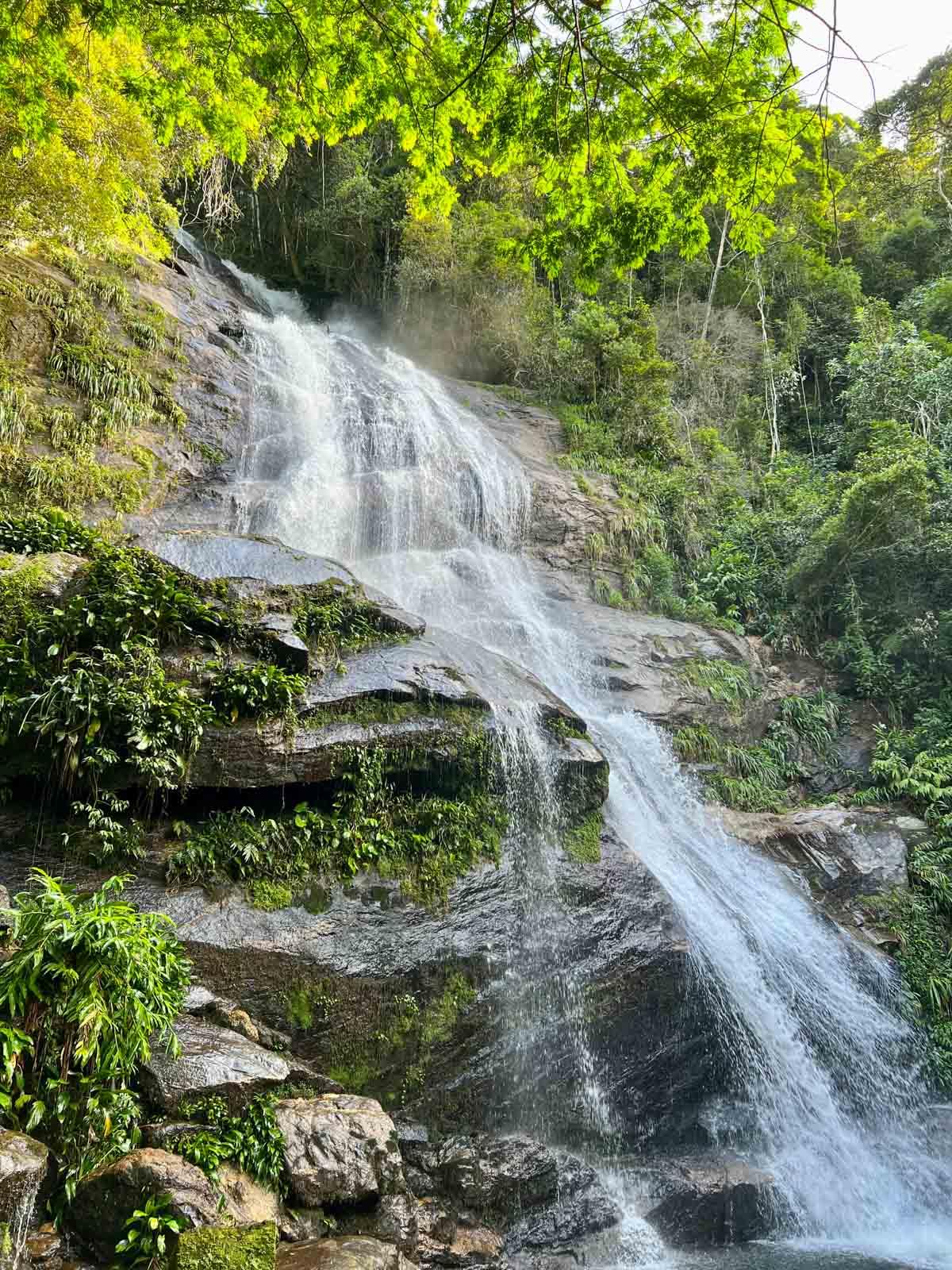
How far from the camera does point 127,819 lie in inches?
A: 236

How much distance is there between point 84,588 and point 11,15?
13.4 feet

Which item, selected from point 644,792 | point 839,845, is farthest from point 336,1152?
point 839,845

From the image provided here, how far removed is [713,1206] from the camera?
20.5ft

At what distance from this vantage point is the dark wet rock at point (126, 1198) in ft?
11.8

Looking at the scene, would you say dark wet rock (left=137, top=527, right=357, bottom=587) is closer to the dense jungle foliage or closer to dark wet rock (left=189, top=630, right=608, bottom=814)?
dark wet rock (left=189, top=630, right=608, bottom=814)

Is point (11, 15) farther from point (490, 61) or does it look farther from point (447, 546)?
point (447, 546)

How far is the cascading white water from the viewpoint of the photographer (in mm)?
7141

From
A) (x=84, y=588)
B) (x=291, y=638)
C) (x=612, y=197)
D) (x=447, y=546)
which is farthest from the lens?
(x=447, y=546)

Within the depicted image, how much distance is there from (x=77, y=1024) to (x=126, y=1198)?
0.93 m

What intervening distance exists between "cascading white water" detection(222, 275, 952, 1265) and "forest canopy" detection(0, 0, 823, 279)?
6.50 metres

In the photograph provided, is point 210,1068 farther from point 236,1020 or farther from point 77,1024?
point 77,1024

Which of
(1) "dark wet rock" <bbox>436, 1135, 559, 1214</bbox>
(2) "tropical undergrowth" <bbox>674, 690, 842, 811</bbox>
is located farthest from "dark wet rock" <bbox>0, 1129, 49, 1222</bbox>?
(2) "tropical undergrowth" <bbox>674, 690, 842, 811</bbox>

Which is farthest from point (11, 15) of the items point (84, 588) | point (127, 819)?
point (127, 819)

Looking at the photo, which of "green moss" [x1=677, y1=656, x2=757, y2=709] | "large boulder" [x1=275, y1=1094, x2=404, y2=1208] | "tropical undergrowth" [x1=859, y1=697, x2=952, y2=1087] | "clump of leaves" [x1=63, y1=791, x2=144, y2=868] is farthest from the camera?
"green moss" [x1=677, y1=656, x2=757, y2=709]
